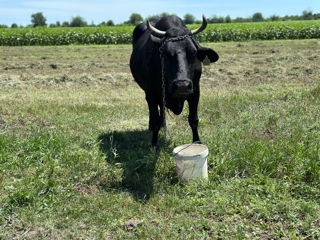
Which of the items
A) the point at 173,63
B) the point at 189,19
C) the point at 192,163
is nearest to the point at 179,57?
the point at 173,63

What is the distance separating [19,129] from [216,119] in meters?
3.50

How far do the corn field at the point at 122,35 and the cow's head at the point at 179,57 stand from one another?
68.5 feet

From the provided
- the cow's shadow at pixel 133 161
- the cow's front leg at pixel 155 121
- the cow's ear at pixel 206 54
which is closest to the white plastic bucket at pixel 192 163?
the cow's shadow at pixel 133 161

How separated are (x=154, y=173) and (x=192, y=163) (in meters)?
0.62

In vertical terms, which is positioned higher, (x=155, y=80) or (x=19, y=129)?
(x=155, y=80)

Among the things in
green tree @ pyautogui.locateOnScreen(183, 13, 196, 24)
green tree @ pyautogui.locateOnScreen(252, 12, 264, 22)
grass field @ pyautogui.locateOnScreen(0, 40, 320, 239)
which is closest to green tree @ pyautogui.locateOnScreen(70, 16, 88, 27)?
green tree @ pyautogui.locateOnScreen(183, 13, 196, 24)

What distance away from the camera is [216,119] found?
615 centimetres

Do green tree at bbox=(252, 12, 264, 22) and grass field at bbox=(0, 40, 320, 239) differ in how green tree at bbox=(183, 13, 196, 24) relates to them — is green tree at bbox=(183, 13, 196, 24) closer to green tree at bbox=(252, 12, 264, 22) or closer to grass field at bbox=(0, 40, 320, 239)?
green tree at bbox=(252, 12, 264, 22)

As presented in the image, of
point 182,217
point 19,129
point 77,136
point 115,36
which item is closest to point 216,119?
point 77,136

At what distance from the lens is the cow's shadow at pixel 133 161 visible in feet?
13.4

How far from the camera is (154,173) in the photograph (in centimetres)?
426

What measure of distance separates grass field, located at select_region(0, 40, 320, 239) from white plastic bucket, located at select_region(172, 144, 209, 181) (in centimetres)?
12

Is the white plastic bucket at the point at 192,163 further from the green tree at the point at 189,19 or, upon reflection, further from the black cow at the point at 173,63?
the green tree at the point at 189,19

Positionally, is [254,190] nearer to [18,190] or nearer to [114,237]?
[114,237]
